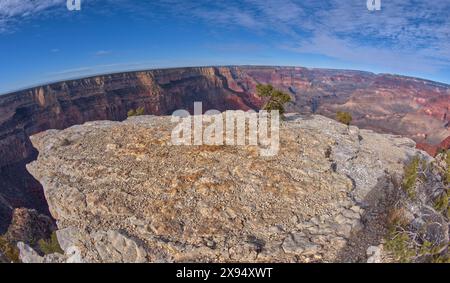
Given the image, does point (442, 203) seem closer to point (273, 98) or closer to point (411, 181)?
point (411, 181)

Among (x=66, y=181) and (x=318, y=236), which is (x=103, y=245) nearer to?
(x=66, y=181)

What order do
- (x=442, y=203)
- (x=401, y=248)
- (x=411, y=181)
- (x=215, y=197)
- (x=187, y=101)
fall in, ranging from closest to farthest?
(x=401, y=248), (x=442, y=203), (x=215, y=197), (x=411, y=181), (x=187, y=101)

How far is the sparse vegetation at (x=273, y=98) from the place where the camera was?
834 inches

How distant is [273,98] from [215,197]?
12.0m

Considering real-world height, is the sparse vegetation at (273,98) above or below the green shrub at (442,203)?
above

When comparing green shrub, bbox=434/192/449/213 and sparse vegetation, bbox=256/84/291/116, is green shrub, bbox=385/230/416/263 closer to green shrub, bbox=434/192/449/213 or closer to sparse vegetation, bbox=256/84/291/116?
green shrub, bbox=434/192/449/213

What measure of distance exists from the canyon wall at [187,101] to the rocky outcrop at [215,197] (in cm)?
1996

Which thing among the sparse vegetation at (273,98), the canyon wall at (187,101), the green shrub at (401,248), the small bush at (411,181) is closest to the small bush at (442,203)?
the small bush at (411,181)

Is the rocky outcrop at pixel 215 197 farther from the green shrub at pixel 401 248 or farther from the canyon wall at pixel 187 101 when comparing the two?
the canyon wall at pixel 187 101

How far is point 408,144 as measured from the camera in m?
19.8

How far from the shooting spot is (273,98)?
2155 centimetres

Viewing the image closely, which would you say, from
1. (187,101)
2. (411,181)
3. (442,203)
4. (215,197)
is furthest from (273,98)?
(187,101)

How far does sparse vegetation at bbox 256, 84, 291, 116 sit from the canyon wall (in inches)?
986
